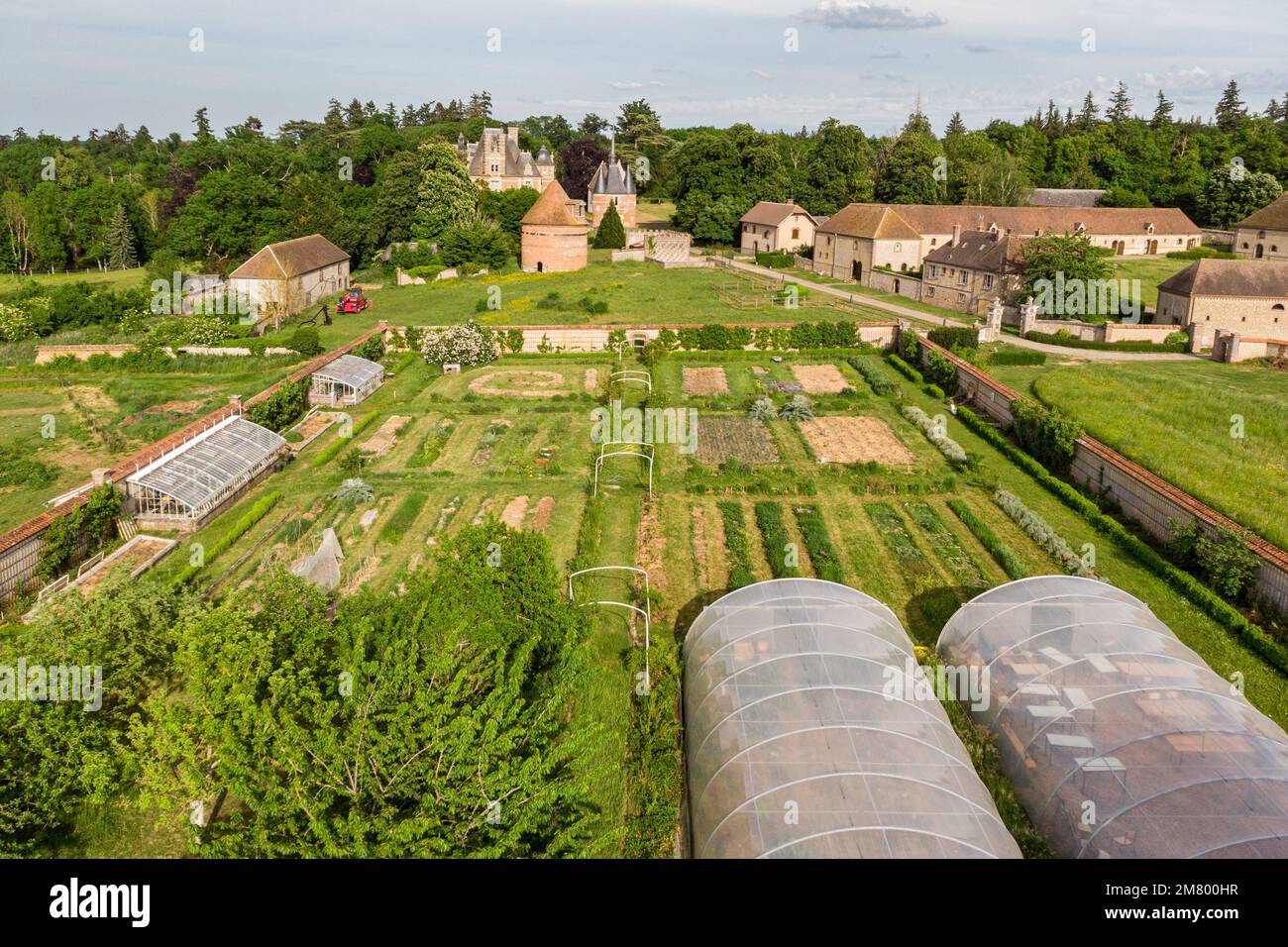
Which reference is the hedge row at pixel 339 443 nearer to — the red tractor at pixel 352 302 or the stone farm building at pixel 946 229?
the red tractor at pixel 352 302

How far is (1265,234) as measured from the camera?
6431 centimetres

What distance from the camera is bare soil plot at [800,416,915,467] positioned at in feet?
102

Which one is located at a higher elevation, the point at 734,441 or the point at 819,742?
the point at 734,441

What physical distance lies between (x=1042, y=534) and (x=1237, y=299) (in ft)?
98.1

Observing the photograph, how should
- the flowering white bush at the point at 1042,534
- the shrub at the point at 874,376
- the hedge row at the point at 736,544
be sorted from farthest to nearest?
the shrub at the point at 874,376
the flowering white bush at the point at 1042,534
the hedge row at the point at 736,544

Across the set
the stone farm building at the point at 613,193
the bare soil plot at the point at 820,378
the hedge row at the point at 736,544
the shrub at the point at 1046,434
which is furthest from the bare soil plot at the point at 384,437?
the stone farm building at the point at 613,193

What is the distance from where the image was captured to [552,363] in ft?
145

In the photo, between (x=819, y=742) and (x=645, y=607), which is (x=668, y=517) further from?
(x=819, y=742)

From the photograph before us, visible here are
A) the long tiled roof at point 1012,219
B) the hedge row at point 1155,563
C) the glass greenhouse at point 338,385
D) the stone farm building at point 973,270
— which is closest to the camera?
the hedge row at point 1155,563

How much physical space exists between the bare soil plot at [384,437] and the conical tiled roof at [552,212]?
3541 centimetres

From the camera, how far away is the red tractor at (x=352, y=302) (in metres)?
55.7

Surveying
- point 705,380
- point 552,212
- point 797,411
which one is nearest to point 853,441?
point 797,411

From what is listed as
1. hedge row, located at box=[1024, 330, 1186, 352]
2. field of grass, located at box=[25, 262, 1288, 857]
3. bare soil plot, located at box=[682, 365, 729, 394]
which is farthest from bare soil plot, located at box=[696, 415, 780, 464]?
hedge row, located at box=[1024, 330, 1186, 352]
